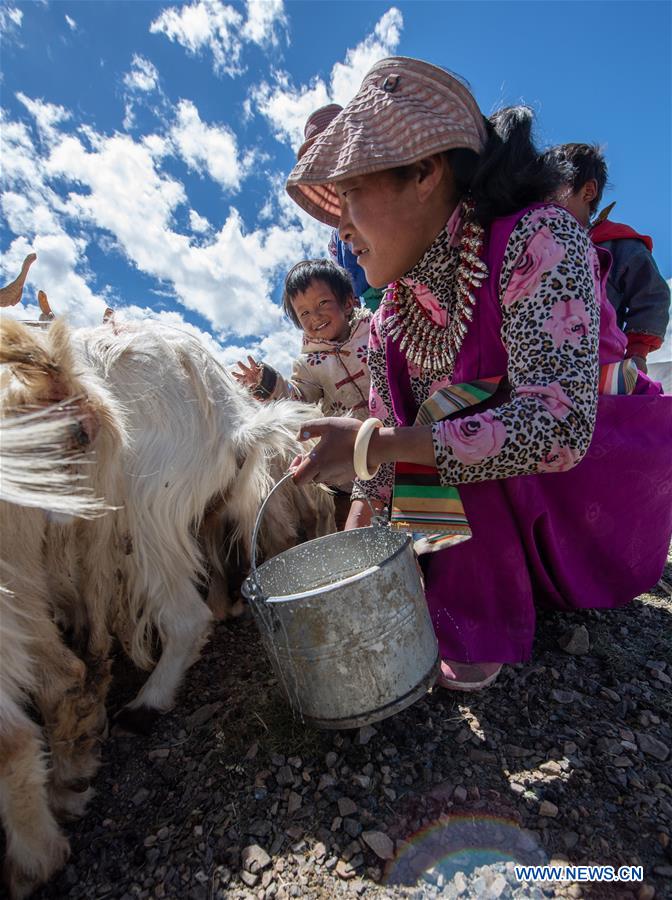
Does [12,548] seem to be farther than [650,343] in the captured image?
No

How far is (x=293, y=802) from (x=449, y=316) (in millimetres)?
1414

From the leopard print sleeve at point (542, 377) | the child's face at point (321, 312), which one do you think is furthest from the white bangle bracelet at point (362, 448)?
the child's face at point (321, 312)

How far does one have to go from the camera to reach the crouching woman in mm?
1366

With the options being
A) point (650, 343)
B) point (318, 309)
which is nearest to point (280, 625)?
point (318, 309)

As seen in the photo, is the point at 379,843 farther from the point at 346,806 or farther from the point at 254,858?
the point at 254,858

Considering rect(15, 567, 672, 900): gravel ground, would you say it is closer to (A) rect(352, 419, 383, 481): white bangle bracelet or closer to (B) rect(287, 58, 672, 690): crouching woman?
(B) rect(287, 58, 672, 690): crouching woman

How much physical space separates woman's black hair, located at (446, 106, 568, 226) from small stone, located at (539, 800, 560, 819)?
1509 millimetres

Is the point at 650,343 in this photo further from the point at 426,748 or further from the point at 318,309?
the point at 426,748

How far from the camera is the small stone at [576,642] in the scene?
5.84 ft

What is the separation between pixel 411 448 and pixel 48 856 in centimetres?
129

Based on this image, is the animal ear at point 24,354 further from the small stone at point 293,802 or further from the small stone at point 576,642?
the small stone at point 576,642

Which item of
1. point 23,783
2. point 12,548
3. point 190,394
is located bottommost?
point 23,783

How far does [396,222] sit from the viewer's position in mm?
1562

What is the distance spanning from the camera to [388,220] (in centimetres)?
155
